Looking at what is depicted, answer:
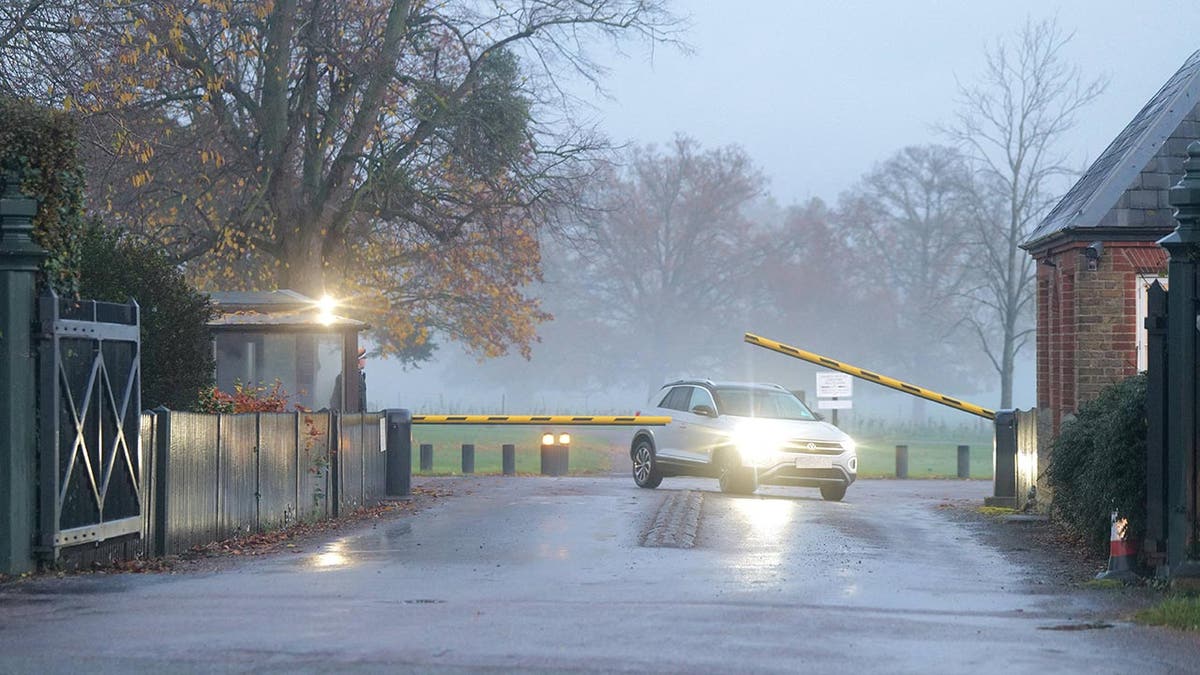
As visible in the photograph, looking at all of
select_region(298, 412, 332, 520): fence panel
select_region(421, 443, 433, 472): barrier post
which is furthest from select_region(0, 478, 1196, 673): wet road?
select_region(421, 443, 433, 472): barrier post

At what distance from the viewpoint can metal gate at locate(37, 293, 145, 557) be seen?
12156mm

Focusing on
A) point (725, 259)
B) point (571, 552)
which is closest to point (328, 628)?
point (571, 552)

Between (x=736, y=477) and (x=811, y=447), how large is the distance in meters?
1.17

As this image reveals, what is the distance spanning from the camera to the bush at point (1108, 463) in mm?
12617

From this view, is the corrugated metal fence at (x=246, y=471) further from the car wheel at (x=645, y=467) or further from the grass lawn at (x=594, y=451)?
the grass lawn at (x=594, y=451)

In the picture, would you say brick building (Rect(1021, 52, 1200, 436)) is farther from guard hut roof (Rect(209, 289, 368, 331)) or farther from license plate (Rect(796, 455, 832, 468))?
guard hut roof (Rect(209, 289, 368, 331))

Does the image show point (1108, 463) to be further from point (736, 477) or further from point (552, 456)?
point (552, 456)

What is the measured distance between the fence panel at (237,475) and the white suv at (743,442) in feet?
30.0

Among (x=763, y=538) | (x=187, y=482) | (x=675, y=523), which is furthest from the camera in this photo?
(x=675, y=523)

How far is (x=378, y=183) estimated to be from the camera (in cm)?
3014

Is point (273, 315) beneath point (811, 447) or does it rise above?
above

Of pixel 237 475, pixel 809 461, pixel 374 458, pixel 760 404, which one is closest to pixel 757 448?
pixel 809 461

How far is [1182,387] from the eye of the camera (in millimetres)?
11914

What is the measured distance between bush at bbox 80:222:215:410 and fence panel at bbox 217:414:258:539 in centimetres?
88
